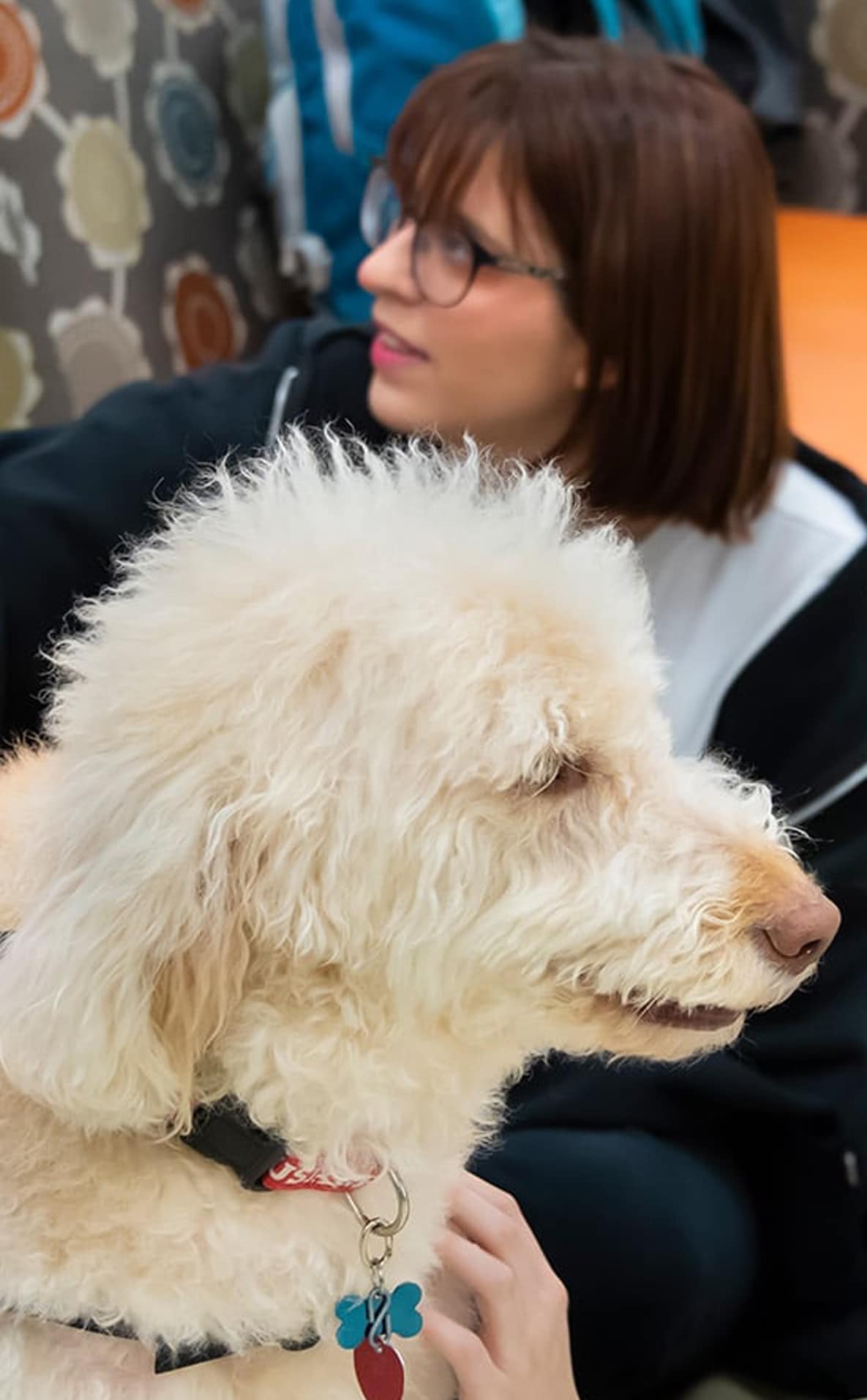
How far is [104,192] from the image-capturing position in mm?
1799

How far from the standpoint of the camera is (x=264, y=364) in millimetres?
1215

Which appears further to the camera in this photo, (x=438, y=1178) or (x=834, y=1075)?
(x=834, y=1075)

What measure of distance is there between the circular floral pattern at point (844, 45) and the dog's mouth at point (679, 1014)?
101 inches

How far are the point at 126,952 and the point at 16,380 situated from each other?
139 cm

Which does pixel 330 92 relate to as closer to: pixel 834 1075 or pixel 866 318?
pixel 866 318

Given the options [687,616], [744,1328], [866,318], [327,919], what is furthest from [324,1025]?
[866,318]

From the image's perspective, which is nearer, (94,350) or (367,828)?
(367,828)

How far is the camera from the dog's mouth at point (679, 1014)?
0.61m

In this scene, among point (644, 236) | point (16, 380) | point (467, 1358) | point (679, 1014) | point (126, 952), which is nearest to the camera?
point (126, 952)

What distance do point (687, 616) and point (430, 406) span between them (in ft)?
0.96

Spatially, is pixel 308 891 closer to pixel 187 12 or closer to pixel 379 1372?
pixel 379 1372

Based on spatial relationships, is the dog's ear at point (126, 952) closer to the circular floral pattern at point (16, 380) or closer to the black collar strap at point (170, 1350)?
the black collar strap at point (170, 1350)

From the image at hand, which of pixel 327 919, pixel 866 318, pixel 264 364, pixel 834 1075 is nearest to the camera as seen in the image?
pixel 327 919

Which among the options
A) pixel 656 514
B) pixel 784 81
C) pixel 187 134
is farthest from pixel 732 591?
pixel 784 81
